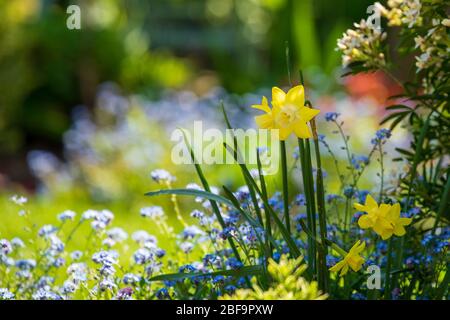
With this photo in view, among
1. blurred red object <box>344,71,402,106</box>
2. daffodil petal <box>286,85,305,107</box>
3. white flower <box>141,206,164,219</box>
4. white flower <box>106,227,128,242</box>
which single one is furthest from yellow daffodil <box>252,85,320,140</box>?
blurred red object <box>344,71,402,106</box>

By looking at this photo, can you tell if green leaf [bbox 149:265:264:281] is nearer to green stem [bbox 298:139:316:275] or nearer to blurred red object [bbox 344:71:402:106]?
green stem [bbox 298:139:316:275]

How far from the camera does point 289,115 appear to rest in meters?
1.90

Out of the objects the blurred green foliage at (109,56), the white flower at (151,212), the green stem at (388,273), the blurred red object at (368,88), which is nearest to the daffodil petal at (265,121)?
the green stem at (388,273)

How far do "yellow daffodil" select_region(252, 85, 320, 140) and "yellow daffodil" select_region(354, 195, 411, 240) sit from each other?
236 millimetres

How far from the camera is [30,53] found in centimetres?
714

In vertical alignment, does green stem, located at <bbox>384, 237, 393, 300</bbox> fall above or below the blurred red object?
below

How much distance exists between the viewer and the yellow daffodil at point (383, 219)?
6.38 feet

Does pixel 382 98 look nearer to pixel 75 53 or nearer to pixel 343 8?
pixel 343 8

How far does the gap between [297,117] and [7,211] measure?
3.17 metres

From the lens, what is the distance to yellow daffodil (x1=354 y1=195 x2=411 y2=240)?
6.38 feet

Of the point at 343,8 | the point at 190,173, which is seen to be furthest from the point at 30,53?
the point at 343,8

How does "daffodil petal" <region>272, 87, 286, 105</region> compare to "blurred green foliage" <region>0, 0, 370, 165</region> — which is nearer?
"daffodil petal" <region>272, 87, 286, 105</region>

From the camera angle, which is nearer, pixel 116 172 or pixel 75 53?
pixel 116 172

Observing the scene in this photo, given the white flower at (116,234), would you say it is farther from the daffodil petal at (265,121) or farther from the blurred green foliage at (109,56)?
the blurred green foliage at (109,56)
